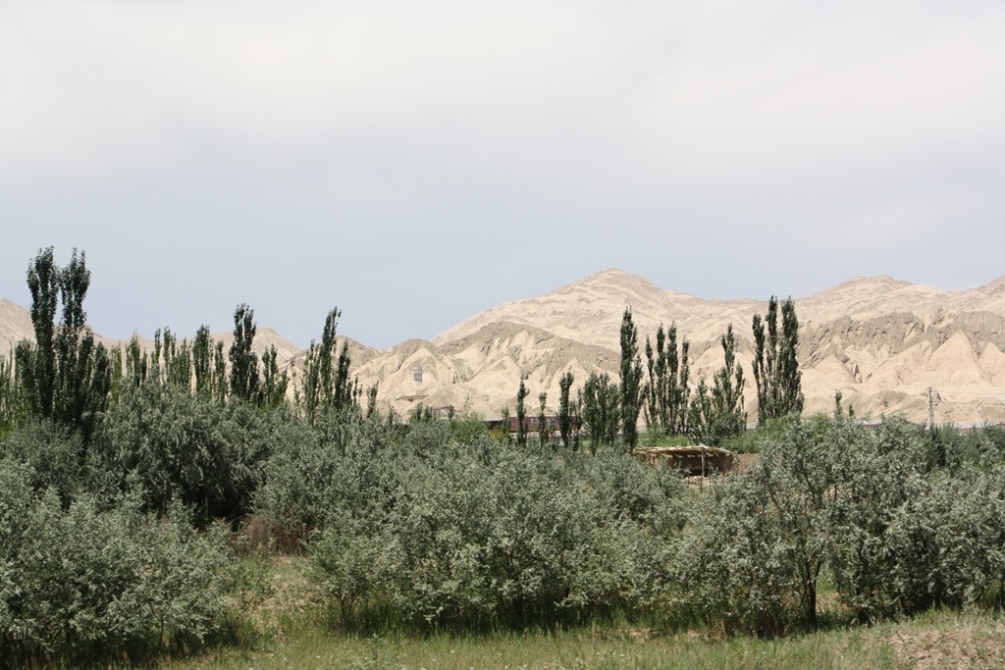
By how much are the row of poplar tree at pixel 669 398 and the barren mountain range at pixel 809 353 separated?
13103 mm

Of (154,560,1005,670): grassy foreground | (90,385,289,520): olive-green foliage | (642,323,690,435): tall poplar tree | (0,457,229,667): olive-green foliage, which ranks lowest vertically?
(154,560,1005,670): grassy foreground

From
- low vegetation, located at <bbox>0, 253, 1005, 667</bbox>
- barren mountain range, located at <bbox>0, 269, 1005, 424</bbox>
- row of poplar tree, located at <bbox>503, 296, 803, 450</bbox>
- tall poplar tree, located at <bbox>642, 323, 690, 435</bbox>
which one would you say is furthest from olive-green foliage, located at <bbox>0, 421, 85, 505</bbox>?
barren mountain range, located at <bbox>0, 269, 1005, 424</bbox>

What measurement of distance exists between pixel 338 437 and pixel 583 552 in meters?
12.1

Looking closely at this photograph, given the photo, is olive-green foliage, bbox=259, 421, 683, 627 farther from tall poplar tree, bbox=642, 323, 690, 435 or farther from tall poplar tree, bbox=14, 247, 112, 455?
tall poplar tree, bbox=642, 323, 690, 435

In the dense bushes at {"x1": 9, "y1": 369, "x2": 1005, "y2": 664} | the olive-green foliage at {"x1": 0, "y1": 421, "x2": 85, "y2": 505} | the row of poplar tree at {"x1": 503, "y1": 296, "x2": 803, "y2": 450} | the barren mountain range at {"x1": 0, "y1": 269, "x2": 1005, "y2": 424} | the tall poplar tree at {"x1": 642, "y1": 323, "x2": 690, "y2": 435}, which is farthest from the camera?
the barren mountain range at {"x1": 0, "y1": 269, "x2": 1005, "y2": 424}

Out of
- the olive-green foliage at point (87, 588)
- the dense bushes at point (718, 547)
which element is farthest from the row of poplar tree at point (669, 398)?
the olive-green foliage at point (87, 588)

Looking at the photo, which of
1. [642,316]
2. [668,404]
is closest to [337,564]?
[668,404]

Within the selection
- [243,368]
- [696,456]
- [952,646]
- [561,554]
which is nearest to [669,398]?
[696,456]

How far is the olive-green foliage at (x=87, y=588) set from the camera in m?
12.8

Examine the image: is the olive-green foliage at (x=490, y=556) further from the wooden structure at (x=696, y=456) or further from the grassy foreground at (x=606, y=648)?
the wooden structure at (x=696, y=456)

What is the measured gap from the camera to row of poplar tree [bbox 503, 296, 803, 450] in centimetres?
3831

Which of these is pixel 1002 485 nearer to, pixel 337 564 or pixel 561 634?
pixel 561 634

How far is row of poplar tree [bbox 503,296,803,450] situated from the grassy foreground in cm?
1746

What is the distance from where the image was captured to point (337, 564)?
1525 centimetres
